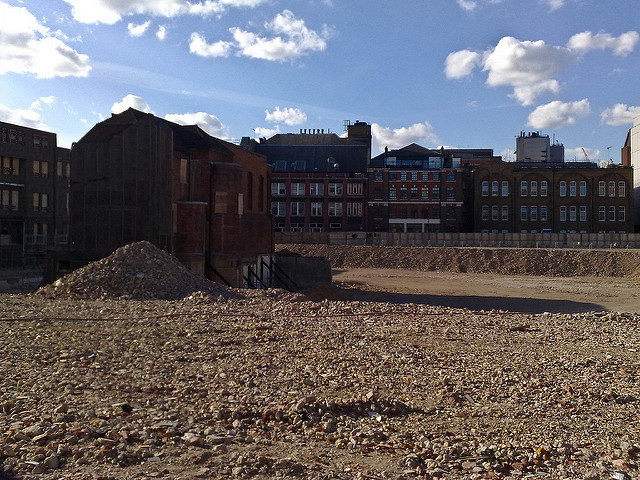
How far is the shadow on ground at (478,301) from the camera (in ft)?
120

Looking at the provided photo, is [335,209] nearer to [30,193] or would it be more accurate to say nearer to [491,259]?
[491,259]

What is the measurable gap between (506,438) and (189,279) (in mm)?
16444

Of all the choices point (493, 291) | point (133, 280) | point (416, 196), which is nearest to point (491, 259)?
point (416, 196)

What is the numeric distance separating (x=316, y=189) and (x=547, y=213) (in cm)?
3215

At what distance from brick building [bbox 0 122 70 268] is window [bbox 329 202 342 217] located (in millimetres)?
33700

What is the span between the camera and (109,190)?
28.2 meters

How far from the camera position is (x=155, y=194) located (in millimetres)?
27719

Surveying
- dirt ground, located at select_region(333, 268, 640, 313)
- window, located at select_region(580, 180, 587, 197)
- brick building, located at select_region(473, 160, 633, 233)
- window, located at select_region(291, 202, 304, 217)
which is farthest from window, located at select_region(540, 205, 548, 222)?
window, located at select_region(291, 202, 304, 217)

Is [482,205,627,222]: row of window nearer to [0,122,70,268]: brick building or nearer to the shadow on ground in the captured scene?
the shadow on ground

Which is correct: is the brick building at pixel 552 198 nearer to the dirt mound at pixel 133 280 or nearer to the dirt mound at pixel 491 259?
the dirt mound at pixel 491 259

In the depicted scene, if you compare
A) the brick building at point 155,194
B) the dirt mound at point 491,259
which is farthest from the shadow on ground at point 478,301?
the dirt mound at point 491,259

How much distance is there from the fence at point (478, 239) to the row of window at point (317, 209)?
4.97 m

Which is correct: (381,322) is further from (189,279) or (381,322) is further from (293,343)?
(189,279)

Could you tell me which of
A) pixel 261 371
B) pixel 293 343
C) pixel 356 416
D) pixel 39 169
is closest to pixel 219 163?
pixel 293 343
